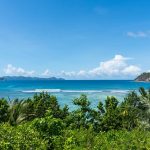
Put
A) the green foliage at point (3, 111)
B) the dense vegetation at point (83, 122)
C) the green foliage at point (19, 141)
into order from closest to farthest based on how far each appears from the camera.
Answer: the green foliage at point (19, 141) < the dense vegetation at point (83, 122) < the green foliage at point (3, 111)

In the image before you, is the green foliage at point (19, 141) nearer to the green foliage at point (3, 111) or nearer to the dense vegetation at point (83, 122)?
the dense vegetation at point (83, 122)

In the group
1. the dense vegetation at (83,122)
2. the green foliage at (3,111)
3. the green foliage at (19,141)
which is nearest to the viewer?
the green foliage at (19,141)

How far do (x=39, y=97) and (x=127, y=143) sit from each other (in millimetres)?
14402

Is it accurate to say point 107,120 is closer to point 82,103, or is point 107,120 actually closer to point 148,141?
point 82,103

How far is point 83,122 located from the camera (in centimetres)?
2906

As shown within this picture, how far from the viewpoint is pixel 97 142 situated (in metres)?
19.8

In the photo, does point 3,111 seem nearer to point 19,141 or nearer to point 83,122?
point 83,122

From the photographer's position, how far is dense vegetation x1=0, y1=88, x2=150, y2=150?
19.6 metres

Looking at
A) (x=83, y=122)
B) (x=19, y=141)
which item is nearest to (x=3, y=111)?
(x=83, y=122)

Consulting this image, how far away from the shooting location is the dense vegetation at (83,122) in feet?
64.4

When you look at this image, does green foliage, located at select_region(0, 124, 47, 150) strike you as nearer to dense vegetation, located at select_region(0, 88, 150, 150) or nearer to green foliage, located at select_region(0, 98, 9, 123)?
dense vegetation, located at select_region(0, 88, 150, 150)

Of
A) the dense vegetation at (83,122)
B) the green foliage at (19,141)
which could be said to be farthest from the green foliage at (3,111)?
the green foliage at (19,141)

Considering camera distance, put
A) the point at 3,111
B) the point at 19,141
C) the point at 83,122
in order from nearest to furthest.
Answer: the point at 19,141 < the point at 83,122 < the point at 3,111

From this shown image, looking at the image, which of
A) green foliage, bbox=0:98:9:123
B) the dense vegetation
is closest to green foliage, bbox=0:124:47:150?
the dense vegetation
